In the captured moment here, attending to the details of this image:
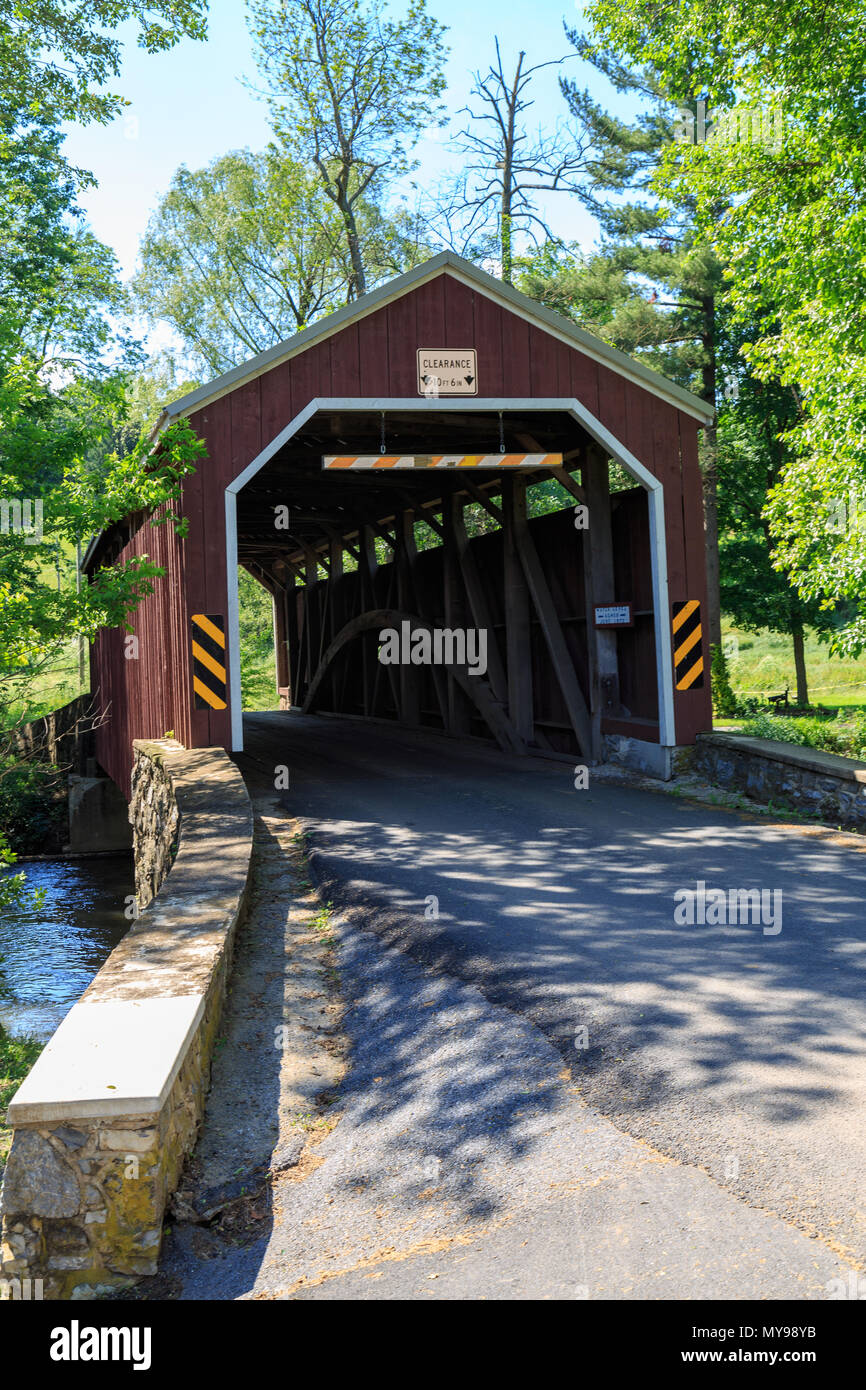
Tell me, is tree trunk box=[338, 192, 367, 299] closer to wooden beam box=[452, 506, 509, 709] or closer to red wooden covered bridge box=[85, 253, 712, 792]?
red wooden covered bridge box=[85, 253, 712, 792]

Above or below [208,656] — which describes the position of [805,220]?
above

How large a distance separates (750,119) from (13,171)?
14559mm

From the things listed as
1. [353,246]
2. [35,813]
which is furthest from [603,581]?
[353,246]

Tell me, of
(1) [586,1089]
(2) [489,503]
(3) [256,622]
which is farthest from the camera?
(3) [256,622]

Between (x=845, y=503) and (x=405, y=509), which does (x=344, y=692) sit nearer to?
(x=405, y=509)

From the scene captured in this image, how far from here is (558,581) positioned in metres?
12.0

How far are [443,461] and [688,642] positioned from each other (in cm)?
289

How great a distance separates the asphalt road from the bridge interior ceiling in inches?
225

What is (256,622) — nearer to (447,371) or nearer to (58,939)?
(58,939)

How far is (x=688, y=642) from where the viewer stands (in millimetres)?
9945

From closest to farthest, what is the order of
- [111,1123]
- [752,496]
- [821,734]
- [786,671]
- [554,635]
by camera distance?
[111,1123] < [554,635] < [821,734] < [752,496] < [786,671]

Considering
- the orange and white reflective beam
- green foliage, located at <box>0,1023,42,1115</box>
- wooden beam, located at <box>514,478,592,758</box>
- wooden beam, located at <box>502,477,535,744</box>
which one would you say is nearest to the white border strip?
the orange and white reflective beam

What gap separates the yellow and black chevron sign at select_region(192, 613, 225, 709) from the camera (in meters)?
9.24

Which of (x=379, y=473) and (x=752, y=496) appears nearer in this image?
(x=379, y=473)
